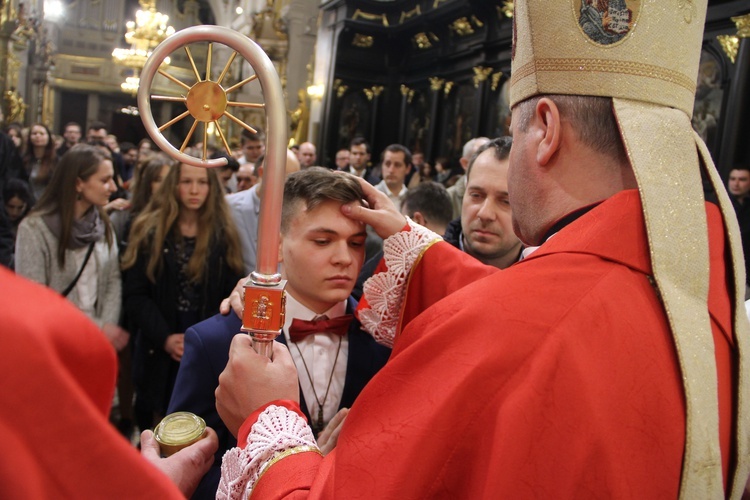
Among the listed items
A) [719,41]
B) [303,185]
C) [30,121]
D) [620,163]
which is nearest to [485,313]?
[620,163]

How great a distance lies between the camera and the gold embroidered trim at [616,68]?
120 cm

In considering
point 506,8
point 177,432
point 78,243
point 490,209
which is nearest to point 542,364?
point 177,432

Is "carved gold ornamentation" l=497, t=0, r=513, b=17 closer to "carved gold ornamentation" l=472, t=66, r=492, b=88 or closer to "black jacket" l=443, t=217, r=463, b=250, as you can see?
"carved gold ornamentation" l=472, t=66, r=492, b=88

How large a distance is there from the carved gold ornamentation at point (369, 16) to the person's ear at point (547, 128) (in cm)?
1379

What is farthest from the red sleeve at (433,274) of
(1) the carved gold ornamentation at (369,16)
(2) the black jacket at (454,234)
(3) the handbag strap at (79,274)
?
(1) the carved gold ornamentation at (369,16)

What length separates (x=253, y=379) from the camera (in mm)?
1297

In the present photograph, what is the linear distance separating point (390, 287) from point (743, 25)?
6503mm

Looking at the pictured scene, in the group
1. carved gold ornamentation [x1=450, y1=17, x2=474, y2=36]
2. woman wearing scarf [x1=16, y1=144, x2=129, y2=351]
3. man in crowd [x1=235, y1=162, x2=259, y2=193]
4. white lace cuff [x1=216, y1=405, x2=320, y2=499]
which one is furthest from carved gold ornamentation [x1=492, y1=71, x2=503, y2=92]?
white lace cuff [x1=216, y1=405, x2=320, y2=499]

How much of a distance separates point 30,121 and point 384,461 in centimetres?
2122

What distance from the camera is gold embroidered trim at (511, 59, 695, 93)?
120 cm

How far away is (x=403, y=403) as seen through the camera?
1052mm

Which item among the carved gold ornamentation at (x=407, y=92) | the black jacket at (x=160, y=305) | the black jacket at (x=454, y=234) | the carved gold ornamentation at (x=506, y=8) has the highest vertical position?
the carved gold ornamentation at (x=506, y=8)

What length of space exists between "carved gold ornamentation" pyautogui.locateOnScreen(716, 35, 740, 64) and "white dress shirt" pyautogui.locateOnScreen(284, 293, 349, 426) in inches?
257

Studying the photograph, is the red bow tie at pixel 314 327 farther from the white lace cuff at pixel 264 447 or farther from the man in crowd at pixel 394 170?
the man in crowd at pixel 394 170
